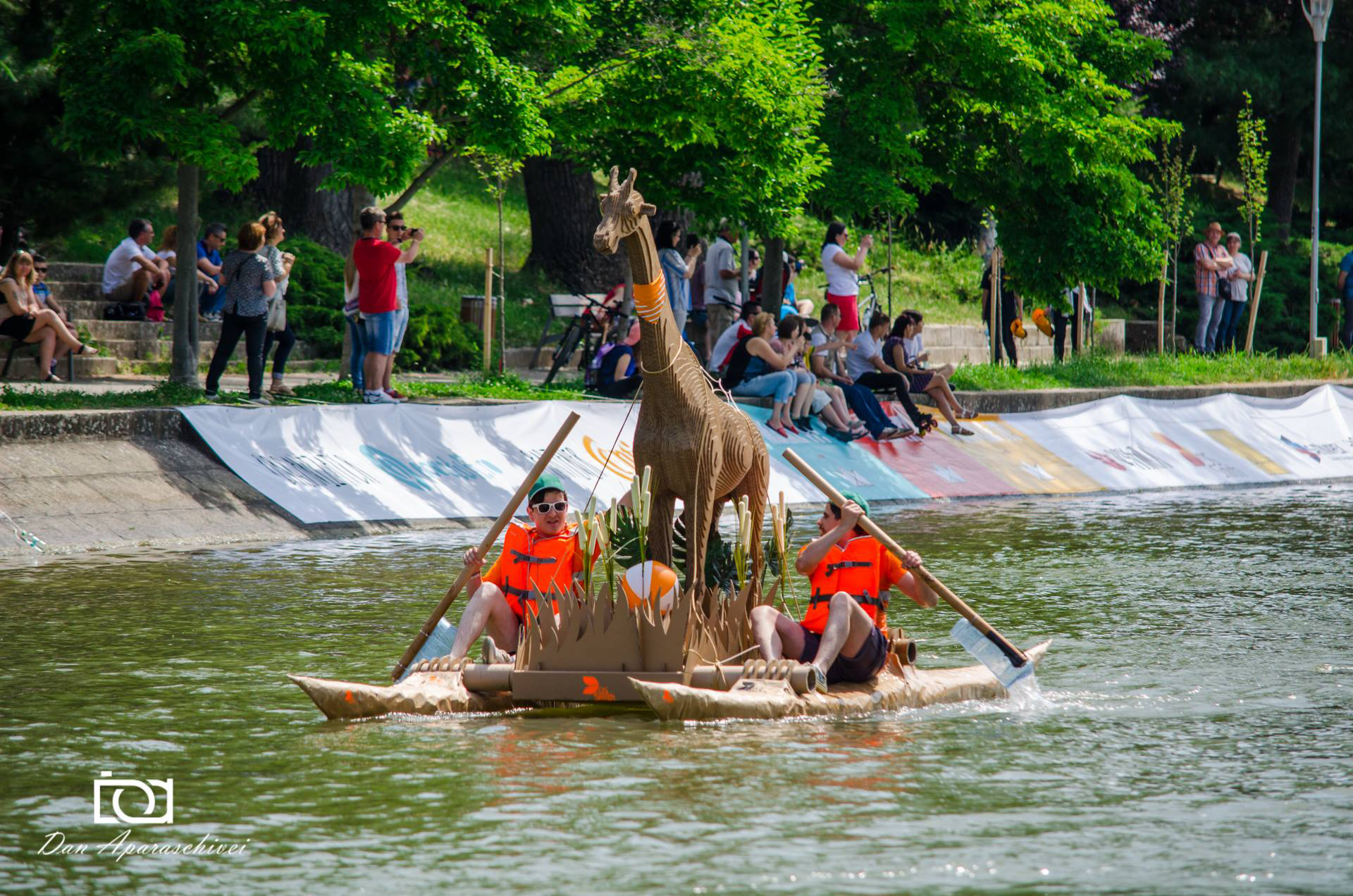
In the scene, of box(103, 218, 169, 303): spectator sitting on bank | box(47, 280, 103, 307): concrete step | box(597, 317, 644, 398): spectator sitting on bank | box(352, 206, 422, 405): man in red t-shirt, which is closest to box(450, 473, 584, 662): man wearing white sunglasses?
box(352, 206, 422, 405): man in red t-shirt

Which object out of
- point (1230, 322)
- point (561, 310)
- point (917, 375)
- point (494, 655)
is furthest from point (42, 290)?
point (1230, 322)

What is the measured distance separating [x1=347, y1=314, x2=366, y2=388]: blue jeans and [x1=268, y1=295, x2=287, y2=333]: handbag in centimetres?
68

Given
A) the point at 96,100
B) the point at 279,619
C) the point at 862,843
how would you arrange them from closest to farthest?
the point at 862,843 < the point at 279,619 < the point at 96,100

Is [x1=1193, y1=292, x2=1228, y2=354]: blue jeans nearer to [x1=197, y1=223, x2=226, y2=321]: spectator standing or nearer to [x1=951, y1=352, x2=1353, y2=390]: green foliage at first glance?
[x1=951, y1=352, x2=1353, y2=390]: green foliage

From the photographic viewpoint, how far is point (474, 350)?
24953 mm

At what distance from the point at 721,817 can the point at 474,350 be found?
726 inches

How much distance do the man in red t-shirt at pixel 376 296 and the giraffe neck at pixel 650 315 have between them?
8.70 metres

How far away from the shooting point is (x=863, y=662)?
9.16 m

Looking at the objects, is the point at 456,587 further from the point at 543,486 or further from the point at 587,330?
the point at 587,330

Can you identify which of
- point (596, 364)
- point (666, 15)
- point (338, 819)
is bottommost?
point (338, 819)

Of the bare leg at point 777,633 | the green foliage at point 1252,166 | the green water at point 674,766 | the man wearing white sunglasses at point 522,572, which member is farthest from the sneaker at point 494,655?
the green foliage at point 1252,166

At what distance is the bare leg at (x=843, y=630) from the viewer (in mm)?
9070

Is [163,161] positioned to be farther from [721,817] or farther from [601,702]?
[721,817]

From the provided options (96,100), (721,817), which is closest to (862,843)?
(721,817)
